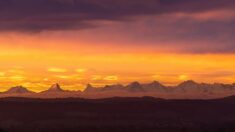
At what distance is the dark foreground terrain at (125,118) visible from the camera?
331 feet

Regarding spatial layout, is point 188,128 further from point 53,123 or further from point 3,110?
point 3,110

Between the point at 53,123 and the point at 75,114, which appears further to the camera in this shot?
the point at 75,114

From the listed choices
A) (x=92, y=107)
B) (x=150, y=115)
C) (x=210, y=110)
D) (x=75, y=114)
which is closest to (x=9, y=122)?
(x=75, y=114)

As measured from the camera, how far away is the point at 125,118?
124 meters

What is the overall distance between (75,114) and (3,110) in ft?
63.1

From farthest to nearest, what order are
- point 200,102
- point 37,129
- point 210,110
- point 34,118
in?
point 200,102, point 210,110, point 34,118, point 37,129

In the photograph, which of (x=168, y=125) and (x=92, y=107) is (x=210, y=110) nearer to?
(x=92, y=107)

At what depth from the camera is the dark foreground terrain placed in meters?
101

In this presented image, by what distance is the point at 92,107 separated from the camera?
157 meters

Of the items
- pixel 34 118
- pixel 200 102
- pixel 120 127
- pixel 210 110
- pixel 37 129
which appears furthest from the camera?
pixel 200 102

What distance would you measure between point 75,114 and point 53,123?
2554cm

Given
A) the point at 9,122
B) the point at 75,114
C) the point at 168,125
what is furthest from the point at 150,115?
the point at 9,122

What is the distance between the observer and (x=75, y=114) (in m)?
133

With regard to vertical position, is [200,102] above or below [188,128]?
above
